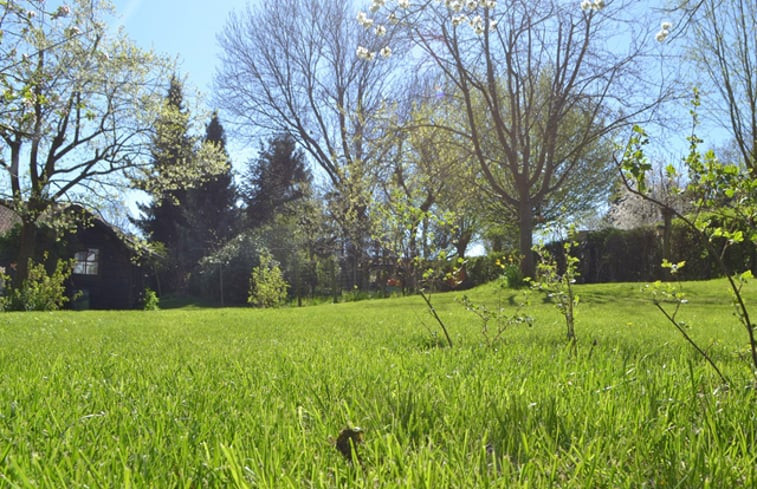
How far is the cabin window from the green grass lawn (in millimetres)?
26852

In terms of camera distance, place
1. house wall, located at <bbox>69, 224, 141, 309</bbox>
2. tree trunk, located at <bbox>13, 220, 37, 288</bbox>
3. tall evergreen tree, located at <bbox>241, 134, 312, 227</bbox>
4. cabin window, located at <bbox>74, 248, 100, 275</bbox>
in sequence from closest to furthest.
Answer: tree trunk, located at <bbox>13, 220, 37, 288</bbox> → house wall, located at <bbox>69, 224, 141, 309</bbox> → cabin window, located at <bbox>74, 248, 100, 275</bbox> → tall evergreen tree, located at <bbox>241, 134, 312, 227</bbox>

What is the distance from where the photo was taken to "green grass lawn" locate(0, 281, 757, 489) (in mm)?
1301

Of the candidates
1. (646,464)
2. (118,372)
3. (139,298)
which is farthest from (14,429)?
(139,298)

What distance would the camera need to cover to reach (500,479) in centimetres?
122

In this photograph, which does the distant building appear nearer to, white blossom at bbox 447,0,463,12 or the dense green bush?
white blossom at bbox 447,0,463,12

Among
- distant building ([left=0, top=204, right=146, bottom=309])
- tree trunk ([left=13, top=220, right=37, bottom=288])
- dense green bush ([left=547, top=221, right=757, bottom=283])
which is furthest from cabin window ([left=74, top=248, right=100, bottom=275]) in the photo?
dense green bush ([left=547, top=221, right=757, bottom=283])

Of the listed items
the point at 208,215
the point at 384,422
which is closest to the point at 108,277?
the point at 208,215

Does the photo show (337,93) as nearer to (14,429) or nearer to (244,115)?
(244,115)

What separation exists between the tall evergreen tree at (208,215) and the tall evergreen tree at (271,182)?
1278 millimetres

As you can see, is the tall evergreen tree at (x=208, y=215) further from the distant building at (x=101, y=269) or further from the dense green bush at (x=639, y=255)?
the dense green bush at (x=639, y=255)

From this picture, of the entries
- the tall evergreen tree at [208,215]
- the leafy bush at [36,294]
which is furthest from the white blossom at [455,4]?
the tall evergreen tree at [208,215]

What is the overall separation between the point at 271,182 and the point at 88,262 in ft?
42.5

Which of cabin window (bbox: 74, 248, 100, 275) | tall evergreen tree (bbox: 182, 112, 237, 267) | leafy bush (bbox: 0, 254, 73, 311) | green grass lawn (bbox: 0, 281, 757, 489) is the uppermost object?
tall evergreen tree (bbox: 182, 112, 237, 267)

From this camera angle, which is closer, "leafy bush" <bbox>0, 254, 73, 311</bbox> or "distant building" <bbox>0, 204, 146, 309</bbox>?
"leafy bush" <bbox>0, 254, 73, 311</bbox>
